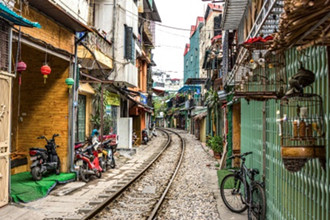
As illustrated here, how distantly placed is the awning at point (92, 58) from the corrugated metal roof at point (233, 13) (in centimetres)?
576

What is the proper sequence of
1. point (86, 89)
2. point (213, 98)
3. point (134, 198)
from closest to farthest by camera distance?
point (134, 198) → point (86, 89) → point (213, 98)

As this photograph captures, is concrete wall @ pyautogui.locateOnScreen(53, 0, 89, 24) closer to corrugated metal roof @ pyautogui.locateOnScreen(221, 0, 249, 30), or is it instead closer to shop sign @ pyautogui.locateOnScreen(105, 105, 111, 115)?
corrugated metal roof @ pyautogui.locateOnScreen(221, 0, 249, 30)

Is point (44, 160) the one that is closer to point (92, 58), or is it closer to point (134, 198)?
point (134, 198)

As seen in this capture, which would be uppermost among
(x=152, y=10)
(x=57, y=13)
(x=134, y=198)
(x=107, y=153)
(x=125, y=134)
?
(x=152, y=10)

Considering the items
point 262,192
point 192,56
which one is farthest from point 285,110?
point 192,56

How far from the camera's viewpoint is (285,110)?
15.2 ft

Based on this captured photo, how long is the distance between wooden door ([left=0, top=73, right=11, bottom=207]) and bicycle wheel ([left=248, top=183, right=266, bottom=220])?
16.7 ft

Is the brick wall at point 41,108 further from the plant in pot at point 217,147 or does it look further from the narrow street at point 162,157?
the plant in pot at point 217,147

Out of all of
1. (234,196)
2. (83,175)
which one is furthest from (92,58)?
(234,196)

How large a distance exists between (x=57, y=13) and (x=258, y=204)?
7181 mm

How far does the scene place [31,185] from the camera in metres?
8.38

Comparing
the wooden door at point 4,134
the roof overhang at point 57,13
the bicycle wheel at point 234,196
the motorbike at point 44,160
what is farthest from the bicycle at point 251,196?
the roof overhang at point 57,13

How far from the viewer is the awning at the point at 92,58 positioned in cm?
1347

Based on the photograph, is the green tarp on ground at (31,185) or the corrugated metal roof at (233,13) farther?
the corrugated metal roof at (233,13)
